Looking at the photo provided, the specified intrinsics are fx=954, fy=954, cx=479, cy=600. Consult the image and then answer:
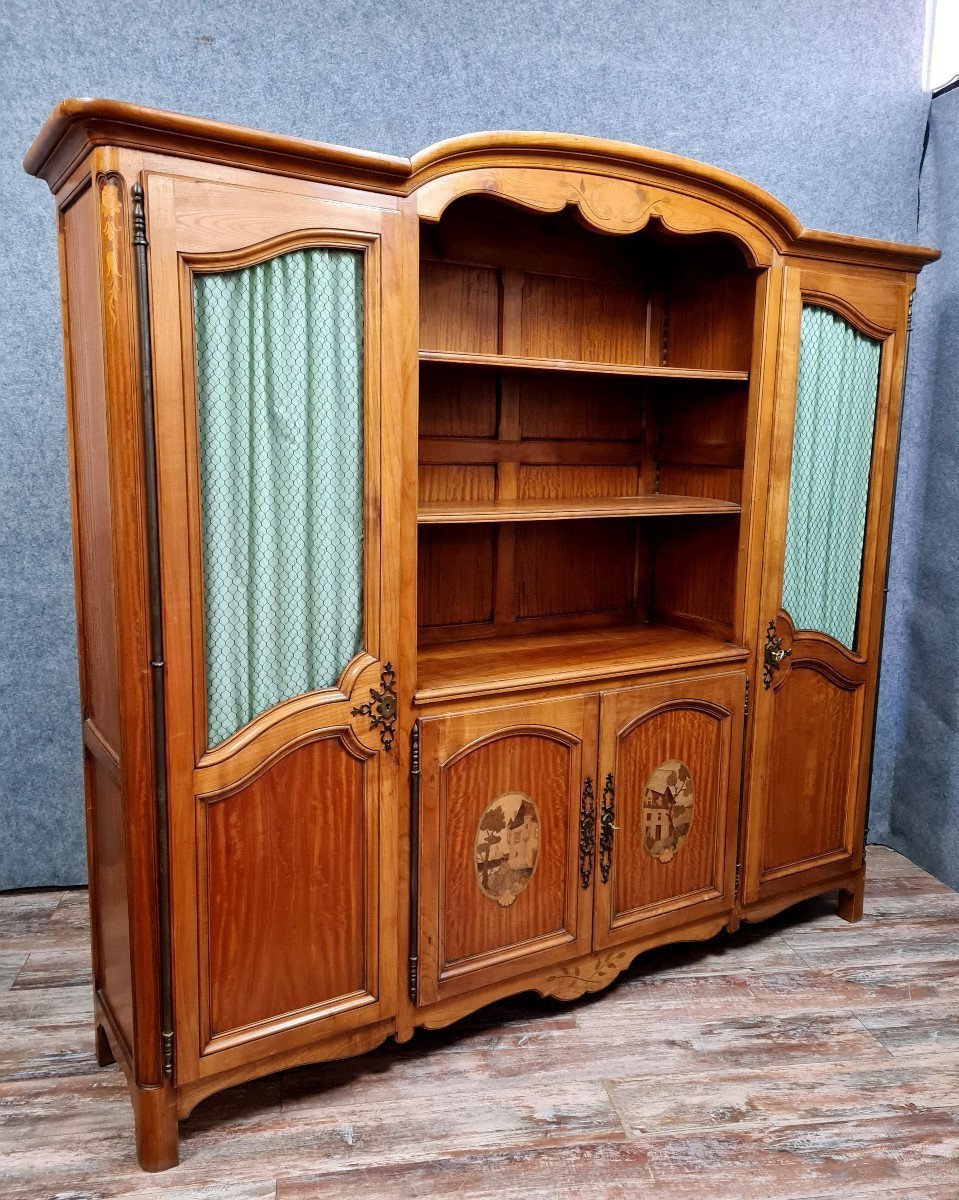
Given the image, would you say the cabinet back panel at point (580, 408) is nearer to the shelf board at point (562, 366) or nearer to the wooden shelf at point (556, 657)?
the shelf board at point (562, 366)

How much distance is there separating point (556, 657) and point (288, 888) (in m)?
0.78

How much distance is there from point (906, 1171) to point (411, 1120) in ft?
2.87

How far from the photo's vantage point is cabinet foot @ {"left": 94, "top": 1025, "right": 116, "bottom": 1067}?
188cm

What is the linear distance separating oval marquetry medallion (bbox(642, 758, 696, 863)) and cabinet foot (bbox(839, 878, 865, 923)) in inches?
25.3

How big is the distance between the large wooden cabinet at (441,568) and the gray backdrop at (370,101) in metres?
0.48

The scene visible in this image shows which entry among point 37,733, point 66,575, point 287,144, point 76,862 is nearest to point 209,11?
point 287,144

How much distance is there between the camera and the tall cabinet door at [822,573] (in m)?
2.23

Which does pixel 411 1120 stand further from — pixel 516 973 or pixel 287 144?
pixel 287 144

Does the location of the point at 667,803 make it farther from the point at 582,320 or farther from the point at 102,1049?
the point at 102,1049

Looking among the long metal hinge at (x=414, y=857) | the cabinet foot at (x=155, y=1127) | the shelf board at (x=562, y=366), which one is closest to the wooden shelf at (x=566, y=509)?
the shelf board at (x=562, y=366)

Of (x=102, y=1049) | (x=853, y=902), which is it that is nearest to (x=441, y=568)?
(x=102, y=1049)

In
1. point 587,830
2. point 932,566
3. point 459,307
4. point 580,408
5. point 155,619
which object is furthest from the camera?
point 932,566

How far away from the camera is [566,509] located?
2068mm

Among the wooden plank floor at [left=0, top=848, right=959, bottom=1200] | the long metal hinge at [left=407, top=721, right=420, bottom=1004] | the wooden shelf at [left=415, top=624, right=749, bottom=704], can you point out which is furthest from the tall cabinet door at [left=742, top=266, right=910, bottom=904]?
the long metal hinge at [left=407, top=721, right=420, bottom=1004]
